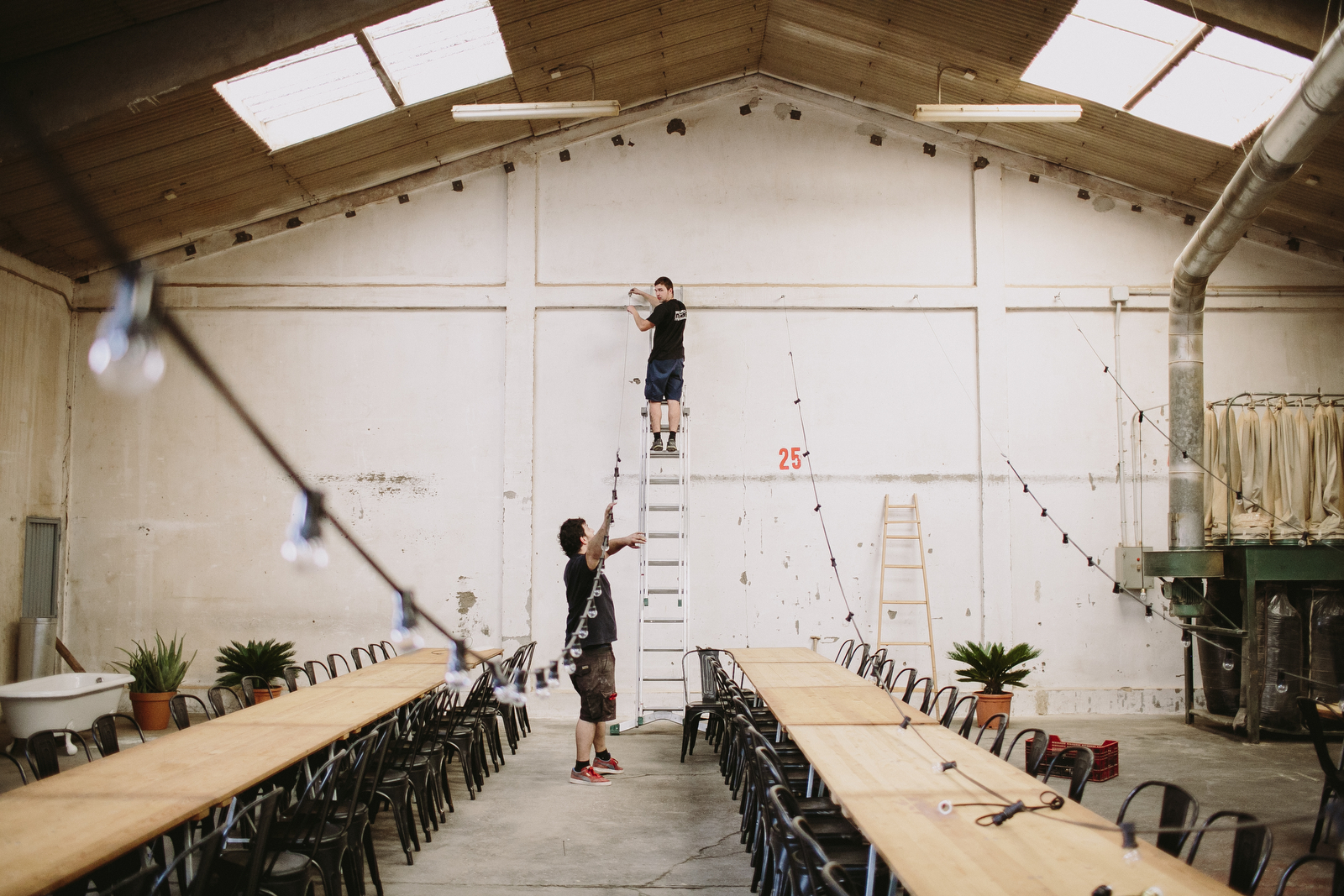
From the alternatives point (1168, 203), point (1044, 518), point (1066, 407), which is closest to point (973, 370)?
point (1066, 407)

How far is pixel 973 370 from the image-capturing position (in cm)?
1009

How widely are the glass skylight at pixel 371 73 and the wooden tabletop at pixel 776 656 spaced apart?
546 cm

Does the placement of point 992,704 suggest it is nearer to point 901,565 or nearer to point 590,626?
point 901,565

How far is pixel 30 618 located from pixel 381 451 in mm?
3377

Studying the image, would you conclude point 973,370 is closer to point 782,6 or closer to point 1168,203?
point 1168,203

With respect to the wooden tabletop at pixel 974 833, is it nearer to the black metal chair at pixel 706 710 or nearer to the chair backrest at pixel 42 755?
the chair backrest at pixel 42 755

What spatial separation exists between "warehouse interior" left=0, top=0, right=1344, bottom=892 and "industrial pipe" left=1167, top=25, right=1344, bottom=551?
116 millimetres

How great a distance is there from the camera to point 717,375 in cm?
1005

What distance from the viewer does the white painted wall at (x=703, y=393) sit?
9.78 m

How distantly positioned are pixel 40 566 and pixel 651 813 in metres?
6.75

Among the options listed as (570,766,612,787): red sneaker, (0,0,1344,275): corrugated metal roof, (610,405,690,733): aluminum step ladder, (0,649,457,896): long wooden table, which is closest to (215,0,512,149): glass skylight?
(0,0,1344,275): corrugated metal roof

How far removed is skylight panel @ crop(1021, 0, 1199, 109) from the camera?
769cm

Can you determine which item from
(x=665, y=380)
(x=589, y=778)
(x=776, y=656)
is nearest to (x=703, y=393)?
(x=665, y=380)

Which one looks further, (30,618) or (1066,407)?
(1066,407)
